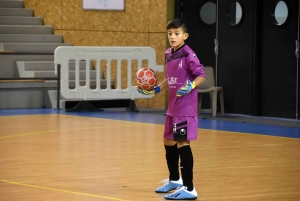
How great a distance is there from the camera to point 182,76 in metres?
6.30

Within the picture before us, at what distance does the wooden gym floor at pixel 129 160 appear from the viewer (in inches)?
249

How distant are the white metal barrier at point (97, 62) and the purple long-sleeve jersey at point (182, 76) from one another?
8.62 meters

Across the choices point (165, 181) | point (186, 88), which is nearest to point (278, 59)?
point (165, 181)

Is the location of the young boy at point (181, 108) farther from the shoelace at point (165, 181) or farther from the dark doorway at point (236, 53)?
the dark doorway at point (236, 53)

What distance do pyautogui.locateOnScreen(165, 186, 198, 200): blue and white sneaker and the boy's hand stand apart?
0.73m

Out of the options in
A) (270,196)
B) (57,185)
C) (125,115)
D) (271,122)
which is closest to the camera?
(270,196)

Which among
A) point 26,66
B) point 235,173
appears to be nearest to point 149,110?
point 26,66

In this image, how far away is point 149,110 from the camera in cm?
1612

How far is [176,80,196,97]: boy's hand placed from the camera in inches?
241

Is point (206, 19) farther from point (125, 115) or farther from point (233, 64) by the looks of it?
point (125, 115)

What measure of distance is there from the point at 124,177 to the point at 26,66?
31.5ft

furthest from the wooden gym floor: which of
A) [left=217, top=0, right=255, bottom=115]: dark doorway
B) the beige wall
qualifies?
the beige wall

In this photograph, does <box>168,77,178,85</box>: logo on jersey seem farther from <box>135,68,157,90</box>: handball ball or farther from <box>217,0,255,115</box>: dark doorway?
<box>217,0,255,115</box>: dark doorway

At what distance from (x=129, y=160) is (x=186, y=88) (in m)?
2.34
